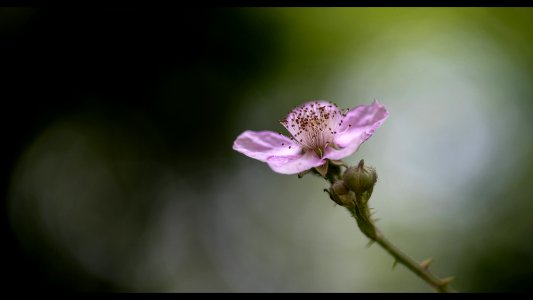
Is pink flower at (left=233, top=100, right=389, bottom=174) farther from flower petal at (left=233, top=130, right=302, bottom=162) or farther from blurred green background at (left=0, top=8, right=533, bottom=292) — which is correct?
blurred green background at (left=0, top=8, right=533, bottom=292)

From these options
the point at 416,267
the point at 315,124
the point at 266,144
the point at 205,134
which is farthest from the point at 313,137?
the point at 205,134

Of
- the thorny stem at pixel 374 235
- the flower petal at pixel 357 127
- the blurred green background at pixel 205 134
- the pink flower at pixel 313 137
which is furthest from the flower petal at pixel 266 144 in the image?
the blurred green background at pixel 205 134

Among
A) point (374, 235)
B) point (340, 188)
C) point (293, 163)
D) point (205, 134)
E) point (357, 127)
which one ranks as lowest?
point (374, 235)

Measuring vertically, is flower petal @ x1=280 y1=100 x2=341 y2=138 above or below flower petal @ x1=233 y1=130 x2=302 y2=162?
above

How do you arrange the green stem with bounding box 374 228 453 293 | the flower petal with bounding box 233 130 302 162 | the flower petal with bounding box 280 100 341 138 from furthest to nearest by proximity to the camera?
the flower petal with bounding box 280 100 341 138 < the flower petal with bounding box 233 130 302 162 < the green stem with bounding box 374 228 453 293

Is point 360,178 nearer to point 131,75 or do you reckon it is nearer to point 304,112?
point 304,112

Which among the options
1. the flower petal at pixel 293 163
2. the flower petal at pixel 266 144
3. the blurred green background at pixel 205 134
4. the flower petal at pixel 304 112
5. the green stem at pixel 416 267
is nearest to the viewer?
the green stem at pixel 416 267

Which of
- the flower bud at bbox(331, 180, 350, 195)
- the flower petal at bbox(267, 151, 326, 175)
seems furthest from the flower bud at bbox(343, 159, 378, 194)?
the flower petal at bbox(267, 151, 326, 175)

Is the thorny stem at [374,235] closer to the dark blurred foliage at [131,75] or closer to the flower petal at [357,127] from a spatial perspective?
the flower petal at [357,127]
